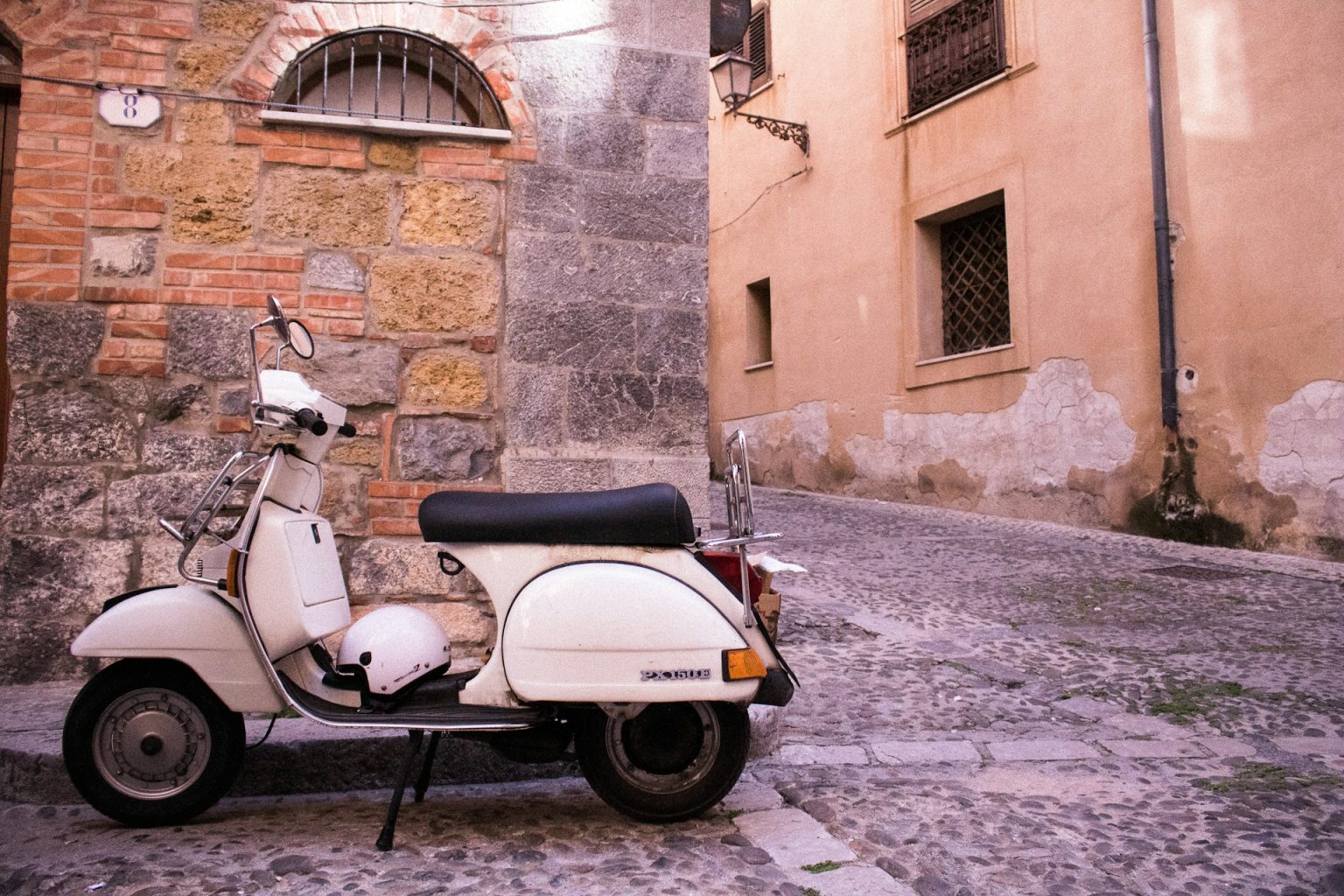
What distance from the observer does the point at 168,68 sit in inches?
163

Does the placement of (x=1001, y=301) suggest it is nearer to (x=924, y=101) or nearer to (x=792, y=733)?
(x=924, y=101)

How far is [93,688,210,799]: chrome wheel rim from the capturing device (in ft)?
8.76

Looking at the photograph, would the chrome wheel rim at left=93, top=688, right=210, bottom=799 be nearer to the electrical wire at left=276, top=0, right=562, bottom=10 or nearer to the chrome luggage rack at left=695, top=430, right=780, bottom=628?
the chrome luggage rack at left=695, top=430, right=780, bottom=628

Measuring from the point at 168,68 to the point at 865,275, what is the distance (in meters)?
8.21

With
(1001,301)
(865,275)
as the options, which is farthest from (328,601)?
(865,275)

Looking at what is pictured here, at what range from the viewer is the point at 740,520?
2.65m

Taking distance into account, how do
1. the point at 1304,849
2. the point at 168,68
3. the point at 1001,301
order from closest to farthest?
the point at 1304,849 → the point at 168,68 → the point at 1001,301

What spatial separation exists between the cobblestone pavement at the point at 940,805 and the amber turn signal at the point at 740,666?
0.43 meters

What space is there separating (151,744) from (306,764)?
0.54m

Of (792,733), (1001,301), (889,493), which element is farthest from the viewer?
(889,493)

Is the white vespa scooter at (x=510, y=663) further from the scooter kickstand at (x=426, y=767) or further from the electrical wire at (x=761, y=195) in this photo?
the electrical wire at (x=761, y=195)

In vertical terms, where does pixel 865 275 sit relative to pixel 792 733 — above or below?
above

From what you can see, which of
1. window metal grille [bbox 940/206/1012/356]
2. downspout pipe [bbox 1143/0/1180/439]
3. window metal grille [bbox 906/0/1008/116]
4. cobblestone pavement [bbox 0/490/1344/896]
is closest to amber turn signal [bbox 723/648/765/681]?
cobblestone pavement [bbox 0/490/1344/896]

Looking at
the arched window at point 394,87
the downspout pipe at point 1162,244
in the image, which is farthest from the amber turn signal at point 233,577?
A: the downspout pipe at point 1162,244
